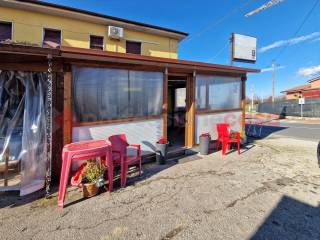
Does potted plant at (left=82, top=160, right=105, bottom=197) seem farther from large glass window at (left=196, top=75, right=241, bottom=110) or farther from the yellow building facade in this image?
the yellow building facade

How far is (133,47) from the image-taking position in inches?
400

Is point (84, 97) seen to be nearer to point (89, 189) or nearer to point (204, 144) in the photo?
point (89, 189)

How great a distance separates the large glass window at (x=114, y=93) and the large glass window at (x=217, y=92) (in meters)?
1.64

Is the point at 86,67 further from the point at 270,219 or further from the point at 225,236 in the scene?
the point at 270,219

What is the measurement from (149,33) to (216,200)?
9.26 m

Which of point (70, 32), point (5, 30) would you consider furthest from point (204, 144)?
point (5, 30)

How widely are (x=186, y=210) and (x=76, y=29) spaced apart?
8.65m

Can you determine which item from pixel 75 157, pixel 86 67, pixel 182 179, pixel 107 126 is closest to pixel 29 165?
pixel 75 157

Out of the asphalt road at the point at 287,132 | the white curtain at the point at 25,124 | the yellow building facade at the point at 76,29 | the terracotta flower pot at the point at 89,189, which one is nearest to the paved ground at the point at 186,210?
the terracotta flower pot at the point at 89,189

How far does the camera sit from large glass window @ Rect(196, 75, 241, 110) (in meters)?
6.67

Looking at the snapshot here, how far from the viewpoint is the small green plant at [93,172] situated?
3.55 metres

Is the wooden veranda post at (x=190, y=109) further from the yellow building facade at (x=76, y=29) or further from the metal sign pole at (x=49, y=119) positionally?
the yellow building facade at (x=76, y=29)

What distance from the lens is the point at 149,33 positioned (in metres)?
10.4

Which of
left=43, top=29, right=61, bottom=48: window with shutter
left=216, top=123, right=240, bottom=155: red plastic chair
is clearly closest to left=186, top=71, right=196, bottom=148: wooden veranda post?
left=216, top=123, right=240, bottom=155: red plastic chair
